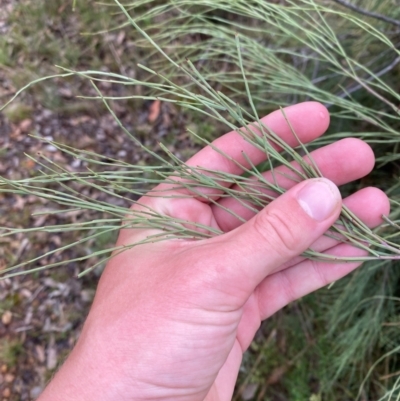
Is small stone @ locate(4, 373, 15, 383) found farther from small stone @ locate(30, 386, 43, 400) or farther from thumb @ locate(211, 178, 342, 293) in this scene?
thumb @ locate(211, 178, 342, 293)

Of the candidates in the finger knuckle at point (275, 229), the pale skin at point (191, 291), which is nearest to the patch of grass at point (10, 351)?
the pale skin at point (191, 291)

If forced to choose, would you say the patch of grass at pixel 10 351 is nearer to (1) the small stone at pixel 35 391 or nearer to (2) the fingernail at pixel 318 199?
(1) the small stone at pixel 35 391

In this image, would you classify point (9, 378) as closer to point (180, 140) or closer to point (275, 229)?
point (180, 140)

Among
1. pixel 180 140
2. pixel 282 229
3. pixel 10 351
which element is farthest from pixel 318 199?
pixel 10 351

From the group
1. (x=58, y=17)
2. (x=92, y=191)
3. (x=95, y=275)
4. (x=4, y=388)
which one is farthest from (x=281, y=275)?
(x=58, y=17)

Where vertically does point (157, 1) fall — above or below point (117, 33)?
above

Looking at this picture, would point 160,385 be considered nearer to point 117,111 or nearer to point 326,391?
point 326,391

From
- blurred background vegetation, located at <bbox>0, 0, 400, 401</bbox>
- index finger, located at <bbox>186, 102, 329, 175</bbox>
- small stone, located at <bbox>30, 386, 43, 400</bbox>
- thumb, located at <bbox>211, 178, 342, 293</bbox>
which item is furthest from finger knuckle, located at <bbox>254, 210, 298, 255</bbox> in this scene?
small stone, located at <bbox>30, 386, 43, 400</bbox>
